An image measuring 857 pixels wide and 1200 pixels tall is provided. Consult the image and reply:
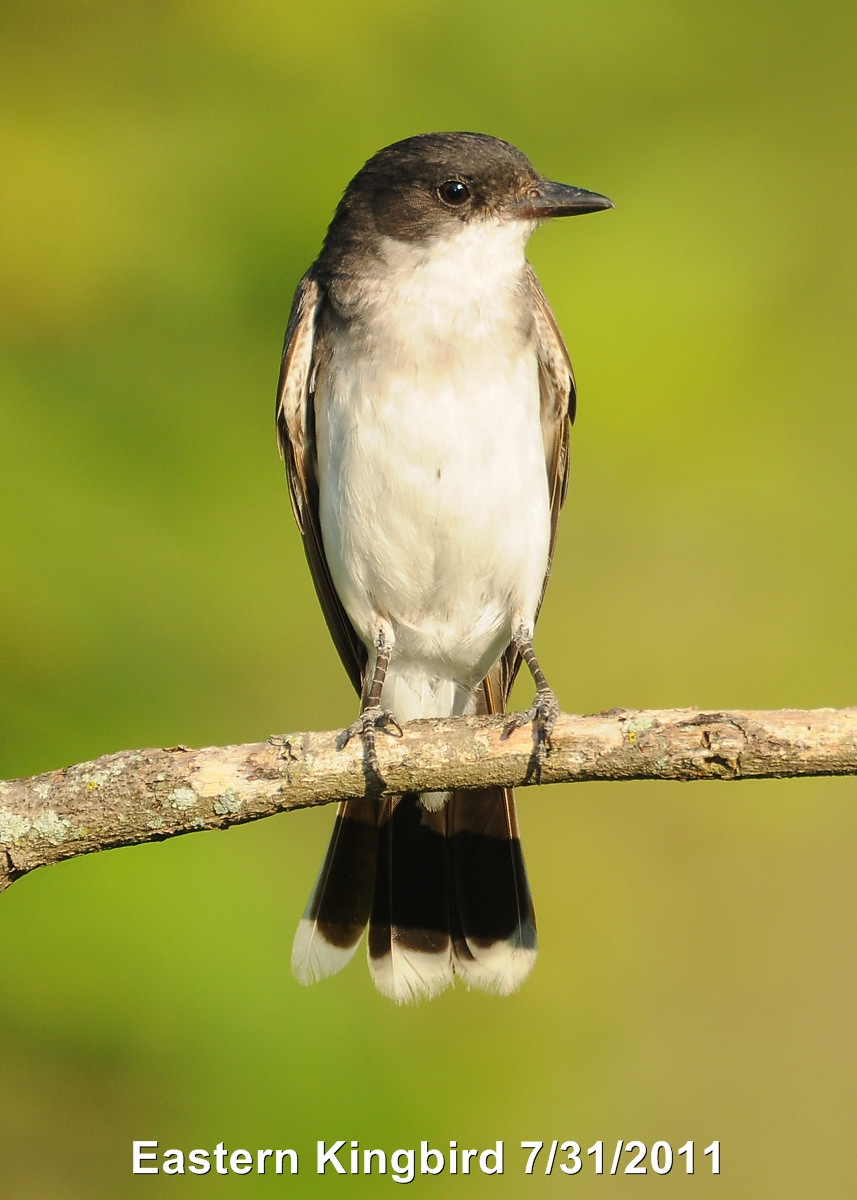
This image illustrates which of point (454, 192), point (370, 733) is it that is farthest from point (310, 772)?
point (454, 192)

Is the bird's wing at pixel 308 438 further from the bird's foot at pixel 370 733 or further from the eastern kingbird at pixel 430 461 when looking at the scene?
→ the bird's foot at pixel 370 733

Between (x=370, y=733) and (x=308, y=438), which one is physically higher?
(x=308, y=438)

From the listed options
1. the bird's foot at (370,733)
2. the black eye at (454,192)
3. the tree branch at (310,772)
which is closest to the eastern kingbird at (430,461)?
the black eye at (454,192)

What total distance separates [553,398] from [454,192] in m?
0.84

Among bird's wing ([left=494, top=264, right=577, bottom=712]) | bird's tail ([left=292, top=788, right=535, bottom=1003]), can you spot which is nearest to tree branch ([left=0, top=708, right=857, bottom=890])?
bird's tail ([left=292, top=788, right=535, bottom=1003])

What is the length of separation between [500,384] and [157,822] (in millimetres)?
1892

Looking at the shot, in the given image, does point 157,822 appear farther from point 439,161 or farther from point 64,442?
point 439,161

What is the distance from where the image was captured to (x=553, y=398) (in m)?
4.62

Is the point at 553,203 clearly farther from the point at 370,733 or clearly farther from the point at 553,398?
the point at 370,733

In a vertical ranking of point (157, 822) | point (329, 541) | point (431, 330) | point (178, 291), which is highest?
point (178, 291)

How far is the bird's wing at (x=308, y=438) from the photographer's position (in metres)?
4.48

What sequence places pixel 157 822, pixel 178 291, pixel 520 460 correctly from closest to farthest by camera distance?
pixel 157 822 < pixel 520 460 < pixel 178 291

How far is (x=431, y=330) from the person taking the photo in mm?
4109

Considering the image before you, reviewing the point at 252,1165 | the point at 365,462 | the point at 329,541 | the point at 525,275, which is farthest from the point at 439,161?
the point at 252,1165
